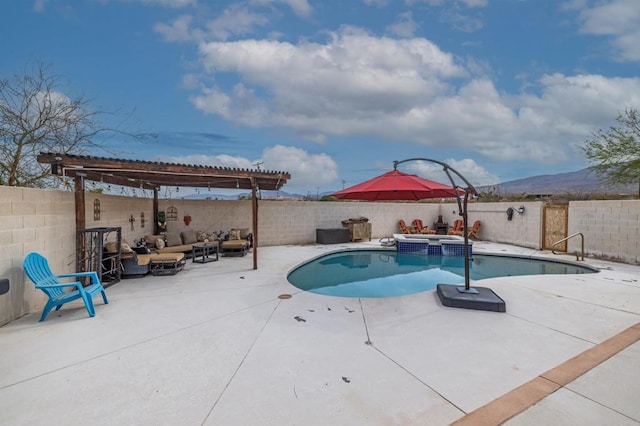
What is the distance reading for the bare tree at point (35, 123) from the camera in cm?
670

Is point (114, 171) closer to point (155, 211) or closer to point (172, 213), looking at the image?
point (155, 211)

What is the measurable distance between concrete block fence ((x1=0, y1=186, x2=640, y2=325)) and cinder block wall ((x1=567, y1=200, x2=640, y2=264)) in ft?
0.08

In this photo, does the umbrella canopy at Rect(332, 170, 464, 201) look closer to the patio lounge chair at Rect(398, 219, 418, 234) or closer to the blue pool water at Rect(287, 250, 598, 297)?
the blue pool water at Rect(287, 250, 598, 297)

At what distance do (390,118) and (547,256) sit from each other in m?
8.16

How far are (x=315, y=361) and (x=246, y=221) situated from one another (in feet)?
30.4

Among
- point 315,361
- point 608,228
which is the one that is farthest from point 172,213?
point 608,228

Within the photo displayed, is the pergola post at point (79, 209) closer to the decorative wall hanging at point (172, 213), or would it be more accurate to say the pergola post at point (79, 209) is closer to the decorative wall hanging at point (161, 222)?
the decorative wall hanging at point (161, 222)

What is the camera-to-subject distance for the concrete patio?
2.26 metres

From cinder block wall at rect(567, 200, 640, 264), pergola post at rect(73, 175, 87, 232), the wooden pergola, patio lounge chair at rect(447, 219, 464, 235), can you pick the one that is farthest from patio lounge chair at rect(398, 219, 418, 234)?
pergola post at rect(73, 175, 87, 232)

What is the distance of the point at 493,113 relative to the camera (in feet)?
41.1

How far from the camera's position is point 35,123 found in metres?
6.96

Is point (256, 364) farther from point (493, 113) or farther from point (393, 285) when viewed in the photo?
point (493, 113)

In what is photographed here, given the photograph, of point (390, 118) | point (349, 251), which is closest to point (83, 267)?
point (349, 251)

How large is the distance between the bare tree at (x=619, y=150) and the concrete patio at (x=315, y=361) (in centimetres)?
803
